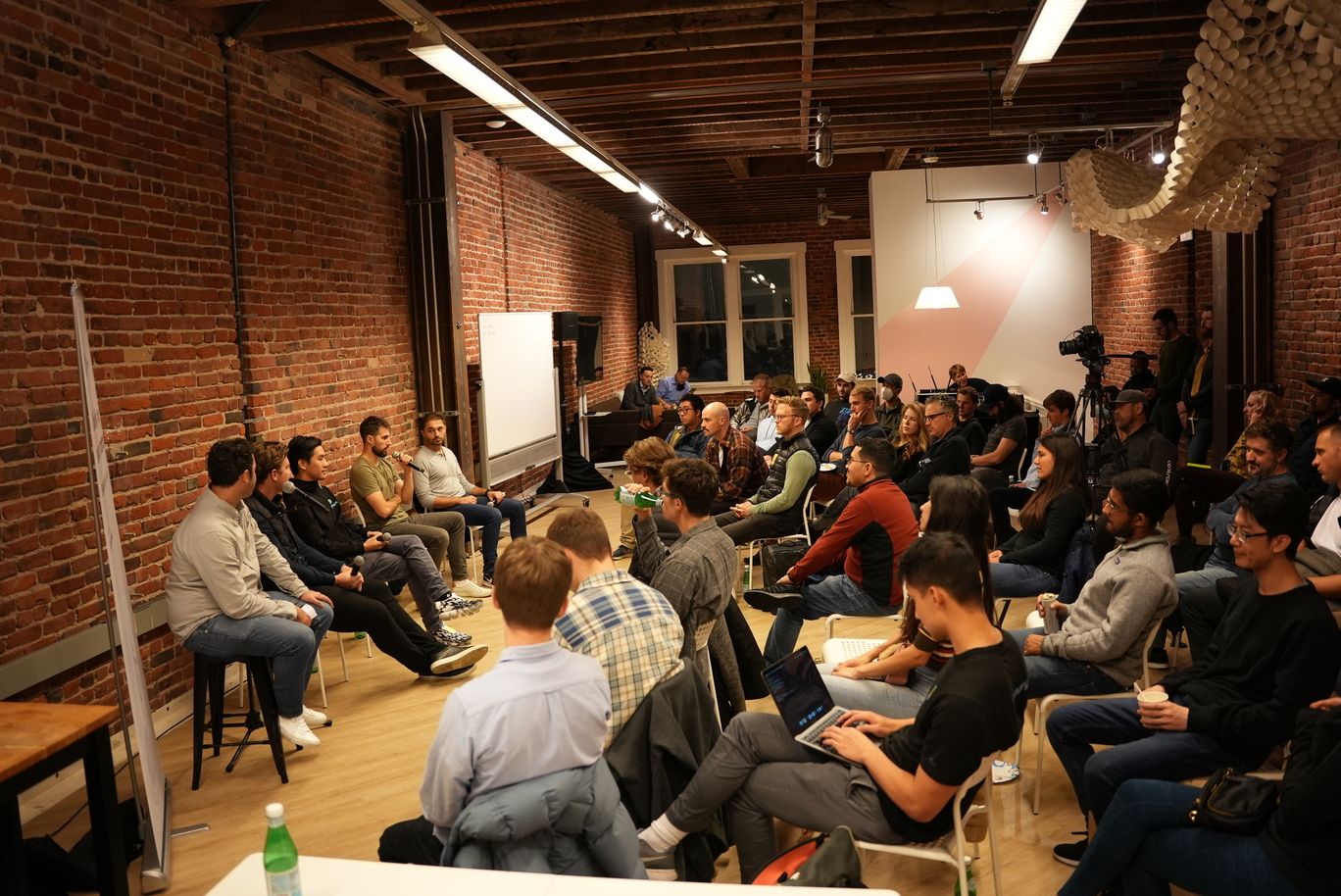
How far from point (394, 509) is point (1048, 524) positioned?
3.98 meters

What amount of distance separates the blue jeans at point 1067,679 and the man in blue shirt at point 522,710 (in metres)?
1.89

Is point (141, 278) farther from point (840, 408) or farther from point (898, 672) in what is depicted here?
point (840, 408)

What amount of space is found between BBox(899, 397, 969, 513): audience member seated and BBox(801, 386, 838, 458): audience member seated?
3.21 feet

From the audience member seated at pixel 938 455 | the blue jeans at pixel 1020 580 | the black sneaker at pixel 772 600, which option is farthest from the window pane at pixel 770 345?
the black sneaker at pixel 772 600

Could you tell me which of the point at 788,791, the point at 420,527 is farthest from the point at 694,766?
the point at 420,527

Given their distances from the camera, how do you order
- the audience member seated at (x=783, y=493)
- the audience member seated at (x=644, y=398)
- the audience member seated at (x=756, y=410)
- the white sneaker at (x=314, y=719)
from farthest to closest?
the audience member seated at (x=644, y=398) → the audience member seated at (x=756, y=410) → the audience member seated at (x=783, y=493) → the white sneaker at (x=314, y=719)

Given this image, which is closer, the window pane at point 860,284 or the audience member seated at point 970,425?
the audience member seated at point 970,425

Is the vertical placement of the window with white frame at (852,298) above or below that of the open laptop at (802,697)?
above

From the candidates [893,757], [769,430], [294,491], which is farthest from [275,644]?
[769,430]

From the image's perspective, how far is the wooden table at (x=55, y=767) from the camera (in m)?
2.87

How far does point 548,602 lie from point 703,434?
518 cm

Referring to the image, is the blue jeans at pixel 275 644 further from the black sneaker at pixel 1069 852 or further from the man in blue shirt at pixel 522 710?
the black sneaker at pixel 1069 852

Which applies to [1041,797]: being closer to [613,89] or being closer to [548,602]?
[548,602]

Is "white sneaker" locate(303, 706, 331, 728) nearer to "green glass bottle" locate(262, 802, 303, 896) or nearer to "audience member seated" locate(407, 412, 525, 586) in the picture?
"audience member seated" locate(407, 412, 525, 586)
